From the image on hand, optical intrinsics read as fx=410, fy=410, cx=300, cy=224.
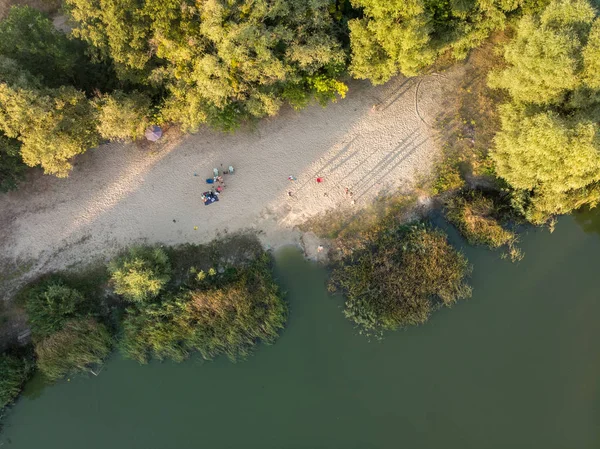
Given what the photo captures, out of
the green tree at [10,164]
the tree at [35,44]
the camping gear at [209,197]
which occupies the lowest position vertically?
the camping gear at [209,197]

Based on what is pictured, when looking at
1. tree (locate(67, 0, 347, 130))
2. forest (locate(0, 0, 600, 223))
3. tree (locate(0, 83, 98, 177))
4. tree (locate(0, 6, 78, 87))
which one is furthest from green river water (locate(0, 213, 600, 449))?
tree (locate(0, 6, 78, 87))

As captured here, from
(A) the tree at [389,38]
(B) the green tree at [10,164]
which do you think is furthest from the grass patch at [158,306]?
(A) the tree at [389,38]

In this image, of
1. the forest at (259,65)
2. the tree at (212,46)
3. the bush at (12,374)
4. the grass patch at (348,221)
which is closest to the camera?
the tree at (212,46)

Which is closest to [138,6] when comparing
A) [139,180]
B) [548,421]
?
[139,180]

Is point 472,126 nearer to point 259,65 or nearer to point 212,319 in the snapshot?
point 259,65

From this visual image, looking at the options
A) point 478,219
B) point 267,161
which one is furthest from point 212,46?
point 478,219

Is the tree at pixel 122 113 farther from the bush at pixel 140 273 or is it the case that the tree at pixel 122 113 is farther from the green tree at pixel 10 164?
the bush at pixel 140 273
